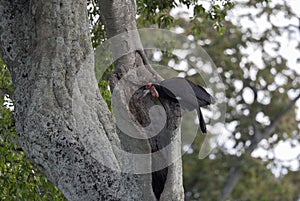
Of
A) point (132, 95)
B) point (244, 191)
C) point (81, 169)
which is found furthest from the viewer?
point (244, 191)

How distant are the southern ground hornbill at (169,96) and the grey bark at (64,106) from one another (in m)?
0.07

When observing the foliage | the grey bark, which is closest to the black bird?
the grey bark

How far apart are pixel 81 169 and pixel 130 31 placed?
1.30m

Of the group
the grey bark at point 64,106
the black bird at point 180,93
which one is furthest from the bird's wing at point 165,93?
the grey bark at point 64,106

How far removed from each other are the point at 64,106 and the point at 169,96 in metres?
0.80

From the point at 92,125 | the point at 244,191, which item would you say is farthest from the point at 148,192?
the point at 244,191

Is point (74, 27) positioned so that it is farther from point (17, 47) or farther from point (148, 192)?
point (148, 192)

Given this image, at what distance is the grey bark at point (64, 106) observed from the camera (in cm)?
556

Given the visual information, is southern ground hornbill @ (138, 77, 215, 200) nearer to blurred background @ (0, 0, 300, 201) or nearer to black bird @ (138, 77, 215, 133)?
black bird @ (138, 77, 215, 133)

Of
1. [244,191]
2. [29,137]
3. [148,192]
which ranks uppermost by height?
[29,137]

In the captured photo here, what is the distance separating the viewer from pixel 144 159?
5.74 meters

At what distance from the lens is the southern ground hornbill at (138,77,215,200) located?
5879 millimetres

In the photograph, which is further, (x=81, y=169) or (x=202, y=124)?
(x=202, y=124)

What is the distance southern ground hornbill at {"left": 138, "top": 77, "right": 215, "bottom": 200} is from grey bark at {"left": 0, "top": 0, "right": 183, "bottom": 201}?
0.07m
